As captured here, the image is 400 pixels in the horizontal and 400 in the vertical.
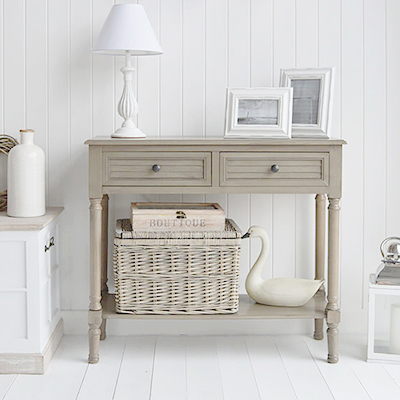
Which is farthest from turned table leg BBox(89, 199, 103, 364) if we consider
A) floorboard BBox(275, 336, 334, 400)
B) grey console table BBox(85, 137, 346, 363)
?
floorboard BBox(275, 336, 334, 400)

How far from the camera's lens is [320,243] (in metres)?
2.99

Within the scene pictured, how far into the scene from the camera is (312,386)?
2484mm

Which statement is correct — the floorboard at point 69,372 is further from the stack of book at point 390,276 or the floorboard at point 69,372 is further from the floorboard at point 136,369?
the stack of book at point 390,276

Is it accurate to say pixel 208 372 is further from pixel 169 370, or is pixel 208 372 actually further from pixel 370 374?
pixel 370 374

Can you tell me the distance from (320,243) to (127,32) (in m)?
1.22

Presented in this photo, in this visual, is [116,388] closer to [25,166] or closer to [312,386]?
[312,386]

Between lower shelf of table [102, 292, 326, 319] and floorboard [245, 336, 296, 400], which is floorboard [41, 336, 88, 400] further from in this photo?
floorboard [245, 336, 296, 400]

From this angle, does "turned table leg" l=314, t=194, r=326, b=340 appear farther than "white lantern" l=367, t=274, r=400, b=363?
Yes

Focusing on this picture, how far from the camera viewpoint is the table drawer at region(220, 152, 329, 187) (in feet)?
8.63

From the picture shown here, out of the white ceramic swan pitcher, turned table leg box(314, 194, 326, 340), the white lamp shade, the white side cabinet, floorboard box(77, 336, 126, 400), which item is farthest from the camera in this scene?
turned table leg box(314, 194, 326, 340)

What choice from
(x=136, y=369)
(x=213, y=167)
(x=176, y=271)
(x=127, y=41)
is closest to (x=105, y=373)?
(x=136, y=369)

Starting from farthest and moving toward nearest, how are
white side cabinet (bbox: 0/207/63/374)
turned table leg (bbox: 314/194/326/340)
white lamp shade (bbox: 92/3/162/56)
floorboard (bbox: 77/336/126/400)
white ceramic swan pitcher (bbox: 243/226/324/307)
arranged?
turned table leg (bbox: 314/194/326/340) < white ceramic swan pitcher (bbox: 243/226/324/307) < white lamp shade (bbox: 92/3/162/56) < white side cabinet (bbox: 0/207/63/374) < floorboard (bbox: 77/336/126/400)

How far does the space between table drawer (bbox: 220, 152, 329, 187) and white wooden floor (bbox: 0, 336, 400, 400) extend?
0.72 metres

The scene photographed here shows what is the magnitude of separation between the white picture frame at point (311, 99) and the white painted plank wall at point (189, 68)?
209mm
